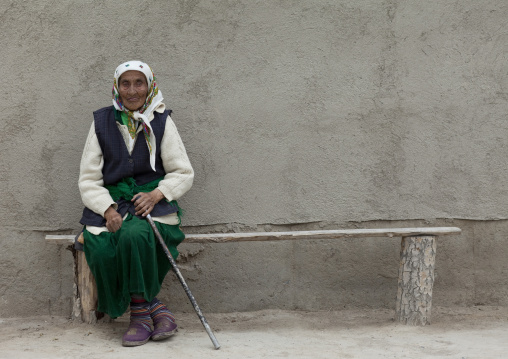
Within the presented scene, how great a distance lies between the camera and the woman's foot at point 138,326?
3.48 m

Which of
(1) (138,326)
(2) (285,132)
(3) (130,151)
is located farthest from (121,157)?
(2) (285,132)

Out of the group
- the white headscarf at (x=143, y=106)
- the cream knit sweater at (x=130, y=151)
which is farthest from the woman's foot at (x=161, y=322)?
the white headscarf at (x=143, y=106)

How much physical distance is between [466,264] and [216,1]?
88.6 inches

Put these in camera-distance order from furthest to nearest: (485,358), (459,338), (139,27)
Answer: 1. (139,27)
2. (459,338)
3. (485,358)

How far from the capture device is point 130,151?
3.64 metres

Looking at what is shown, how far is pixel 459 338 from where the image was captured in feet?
12.0

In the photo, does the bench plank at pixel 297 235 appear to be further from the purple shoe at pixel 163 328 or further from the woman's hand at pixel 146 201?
the purple shoe at pixel 163 328

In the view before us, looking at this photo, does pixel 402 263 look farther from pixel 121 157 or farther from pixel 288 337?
pixel 121 157

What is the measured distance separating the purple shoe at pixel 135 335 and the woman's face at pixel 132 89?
117 cm

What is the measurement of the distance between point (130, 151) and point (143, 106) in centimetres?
26

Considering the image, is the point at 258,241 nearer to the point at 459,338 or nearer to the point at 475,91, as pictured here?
the point at 459,338

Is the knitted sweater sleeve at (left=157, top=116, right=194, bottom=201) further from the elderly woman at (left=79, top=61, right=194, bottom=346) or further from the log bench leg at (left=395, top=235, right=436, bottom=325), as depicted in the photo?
the log bench leg at (left=395, top=235, right=436, bottom=325)

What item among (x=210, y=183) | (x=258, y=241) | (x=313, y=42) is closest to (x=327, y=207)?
(x=258, y=241)

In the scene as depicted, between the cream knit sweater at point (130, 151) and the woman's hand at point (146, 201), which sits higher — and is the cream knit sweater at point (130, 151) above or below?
above
